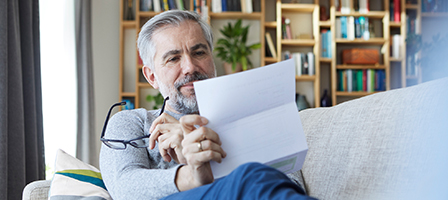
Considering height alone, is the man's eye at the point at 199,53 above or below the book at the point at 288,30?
below

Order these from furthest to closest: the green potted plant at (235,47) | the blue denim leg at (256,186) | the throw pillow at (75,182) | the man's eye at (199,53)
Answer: the green potted plant at (235,47) → the man's eye at (199,53) → the throw pillow at (75,182) → the blue denim leg at (256,186)

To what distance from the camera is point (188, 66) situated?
1.25 m

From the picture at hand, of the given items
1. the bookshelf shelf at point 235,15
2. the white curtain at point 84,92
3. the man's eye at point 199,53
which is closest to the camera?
the man's eye at point 199,53

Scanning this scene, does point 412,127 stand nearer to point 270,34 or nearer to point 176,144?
point 176,144

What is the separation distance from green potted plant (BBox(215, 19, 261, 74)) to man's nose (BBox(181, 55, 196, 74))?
8.41ft

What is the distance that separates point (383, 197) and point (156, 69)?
0.83 m

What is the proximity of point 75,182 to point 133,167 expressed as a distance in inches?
13.2

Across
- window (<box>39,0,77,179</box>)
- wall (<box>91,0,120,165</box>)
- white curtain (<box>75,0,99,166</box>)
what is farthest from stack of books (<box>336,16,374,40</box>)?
window (<box>39,0,77,179</box>)

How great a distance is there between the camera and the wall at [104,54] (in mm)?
3889

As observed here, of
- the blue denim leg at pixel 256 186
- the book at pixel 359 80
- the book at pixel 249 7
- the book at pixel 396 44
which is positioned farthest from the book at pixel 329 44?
the blue denim leg at pixel 256 186

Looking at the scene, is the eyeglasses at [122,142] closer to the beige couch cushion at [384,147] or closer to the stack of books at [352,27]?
the beige couch cushion at [384,147]

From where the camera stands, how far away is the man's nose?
4.11 feet

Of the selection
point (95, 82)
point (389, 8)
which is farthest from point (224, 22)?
point (389, 8)

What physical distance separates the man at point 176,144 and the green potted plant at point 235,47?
2462 millimetres
